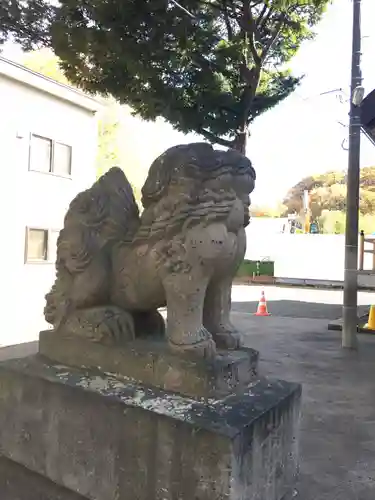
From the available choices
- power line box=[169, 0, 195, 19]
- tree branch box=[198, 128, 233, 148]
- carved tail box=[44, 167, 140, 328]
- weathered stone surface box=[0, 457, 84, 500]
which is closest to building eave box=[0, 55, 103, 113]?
power line box=[169, 0, 195, 19]

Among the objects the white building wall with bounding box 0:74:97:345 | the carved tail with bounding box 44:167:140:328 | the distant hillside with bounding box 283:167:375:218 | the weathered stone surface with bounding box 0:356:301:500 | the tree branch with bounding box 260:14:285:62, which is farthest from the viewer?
the distant hillside with bounding box 283:167:375:218

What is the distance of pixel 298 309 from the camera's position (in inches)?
435

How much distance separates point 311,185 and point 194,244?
146ft

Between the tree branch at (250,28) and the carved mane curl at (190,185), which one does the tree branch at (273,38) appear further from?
the carved mane curl at (190,185)

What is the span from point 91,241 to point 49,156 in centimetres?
741

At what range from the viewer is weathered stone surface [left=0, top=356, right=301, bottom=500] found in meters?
1.71

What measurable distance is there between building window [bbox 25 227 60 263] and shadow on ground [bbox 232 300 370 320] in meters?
4.03

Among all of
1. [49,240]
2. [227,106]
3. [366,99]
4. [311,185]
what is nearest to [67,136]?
[49,240]

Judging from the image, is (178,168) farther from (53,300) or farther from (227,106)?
(227,106)

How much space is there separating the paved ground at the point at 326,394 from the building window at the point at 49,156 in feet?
13.3

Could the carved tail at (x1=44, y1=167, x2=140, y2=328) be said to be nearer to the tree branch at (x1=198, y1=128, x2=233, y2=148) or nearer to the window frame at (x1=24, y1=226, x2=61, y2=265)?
the tree branch at (x1=198, y1=128, x2=233, y2=148)

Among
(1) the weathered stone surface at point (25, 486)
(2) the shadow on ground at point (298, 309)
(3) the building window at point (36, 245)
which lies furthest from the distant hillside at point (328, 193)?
(1) the weathered stone surface at point (25, 486)

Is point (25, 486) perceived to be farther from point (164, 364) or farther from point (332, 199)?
point (332, 199)

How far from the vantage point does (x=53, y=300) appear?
2.48 metres
